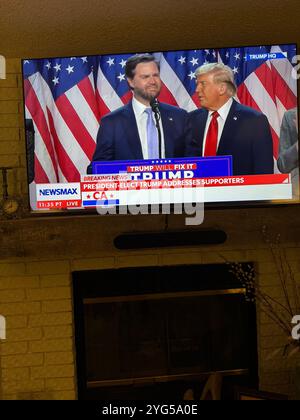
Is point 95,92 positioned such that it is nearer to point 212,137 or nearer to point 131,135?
point 131,135

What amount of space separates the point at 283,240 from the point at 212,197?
1.32ft

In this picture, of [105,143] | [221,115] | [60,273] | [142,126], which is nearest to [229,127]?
[221,115]

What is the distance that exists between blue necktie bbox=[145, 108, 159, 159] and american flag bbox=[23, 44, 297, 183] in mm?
101

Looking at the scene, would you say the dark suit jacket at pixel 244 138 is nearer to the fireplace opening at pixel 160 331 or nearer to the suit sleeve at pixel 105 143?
the suit sleeve at pixel 105 143

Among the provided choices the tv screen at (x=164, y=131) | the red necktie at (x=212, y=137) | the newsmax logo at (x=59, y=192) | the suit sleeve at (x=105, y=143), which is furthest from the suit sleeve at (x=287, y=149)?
the newsmax logo at (x=59, y=192)

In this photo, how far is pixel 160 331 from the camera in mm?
3311

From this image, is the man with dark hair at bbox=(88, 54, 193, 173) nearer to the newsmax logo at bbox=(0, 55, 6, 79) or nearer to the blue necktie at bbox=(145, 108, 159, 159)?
the blue necktie at bbox=(145, 108, 159, 159)

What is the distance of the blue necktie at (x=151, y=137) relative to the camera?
118 inches

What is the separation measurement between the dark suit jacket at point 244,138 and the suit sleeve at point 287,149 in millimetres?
47

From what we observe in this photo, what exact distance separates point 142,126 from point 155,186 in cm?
29

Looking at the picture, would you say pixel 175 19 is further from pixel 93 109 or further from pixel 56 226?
pixel 56 226

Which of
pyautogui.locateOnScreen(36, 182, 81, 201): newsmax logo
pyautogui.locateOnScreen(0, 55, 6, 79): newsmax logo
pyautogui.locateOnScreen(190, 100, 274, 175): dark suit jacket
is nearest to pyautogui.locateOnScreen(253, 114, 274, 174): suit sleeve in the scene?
pyautogui.locateOnScreen(190, 100, 274, 175): dark suit jacket

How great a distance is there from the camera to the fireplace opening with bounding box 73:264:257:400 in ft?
10.7

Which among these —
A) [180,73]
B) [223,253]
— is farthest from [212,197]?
[180,73]
